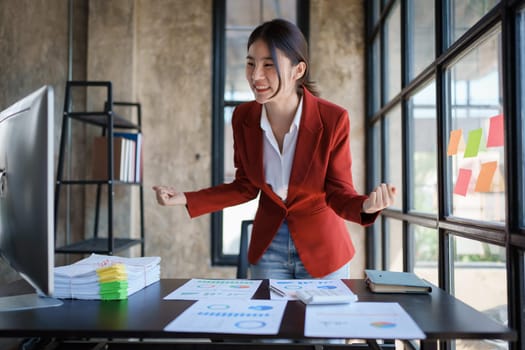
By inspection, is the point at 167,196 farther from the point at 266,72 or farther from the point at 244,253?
the point at 244,253

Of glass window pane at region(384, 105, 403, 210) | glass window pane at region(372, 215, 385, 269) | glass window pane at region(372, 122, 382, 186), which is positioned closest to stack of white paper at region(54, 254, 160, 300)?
glass window pane at region(384, 105, 403, 210)

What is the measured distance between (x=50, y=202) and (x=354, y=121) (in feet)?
9.22

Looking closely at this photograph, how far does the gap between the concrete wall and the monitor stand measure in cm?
220

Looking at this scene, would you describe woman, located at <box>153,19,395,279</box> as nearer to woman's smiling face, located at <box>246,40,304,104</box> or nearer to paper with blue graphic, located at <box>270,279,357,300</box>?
woman's smiling face, located at <box>246,40,304,104</box>

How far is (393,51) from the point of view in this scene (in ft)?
9.04

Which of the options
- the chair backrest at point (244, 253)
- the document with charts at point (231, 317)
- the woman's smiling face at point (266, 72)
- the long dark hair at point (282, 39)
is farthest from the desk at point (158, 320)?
the chair backrest at point (244, 253)

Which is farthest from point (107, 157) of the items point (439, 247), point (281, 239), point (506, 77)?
point (506, 77)

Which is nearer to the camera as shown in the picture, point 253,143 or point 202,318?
point 202,318

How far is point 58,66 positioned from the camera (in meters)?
3.13

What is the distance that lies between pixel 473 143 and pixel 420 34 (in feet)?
2.70

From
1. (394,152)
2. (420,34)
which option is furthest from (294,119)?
(394,152)

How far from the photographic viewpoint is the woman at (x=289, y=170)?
1.51m

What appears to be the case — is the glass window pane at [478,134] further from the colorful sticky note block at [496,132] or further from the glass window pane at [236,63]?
the glass window pane at [236,63]

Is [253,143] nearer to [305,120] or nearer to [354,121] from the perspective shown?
[305,120]
